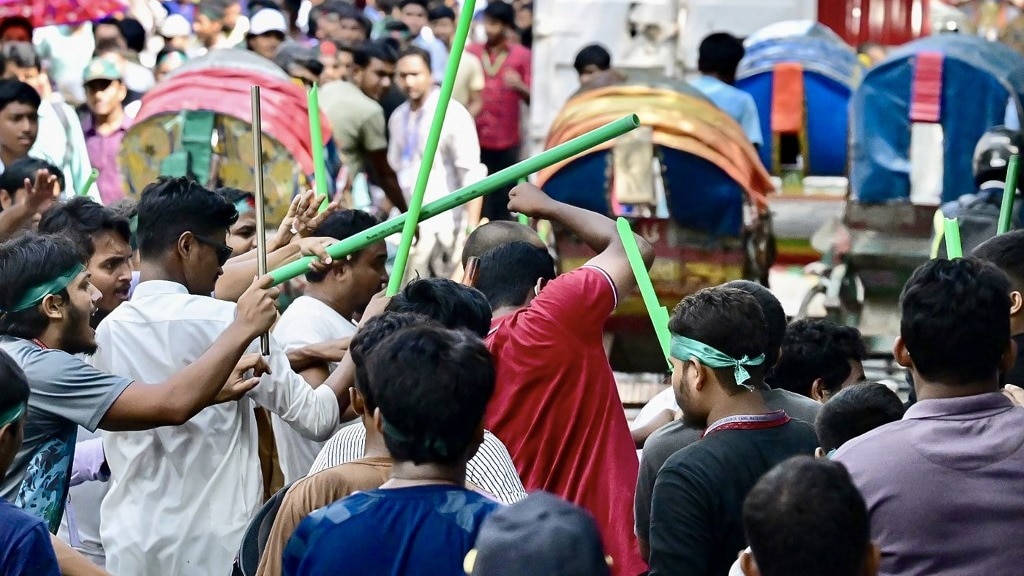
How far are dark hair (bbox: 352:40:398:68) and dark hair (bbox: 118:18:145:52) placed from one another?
81.2 inches

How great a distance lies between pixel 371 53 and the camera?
42.4 feet

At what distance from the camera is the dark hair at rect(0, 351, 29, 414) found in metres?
3.84

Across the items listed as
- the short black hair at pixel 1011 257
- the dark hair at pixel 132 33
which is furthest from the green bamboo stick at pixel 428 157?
the dark hair at pixel 132 33

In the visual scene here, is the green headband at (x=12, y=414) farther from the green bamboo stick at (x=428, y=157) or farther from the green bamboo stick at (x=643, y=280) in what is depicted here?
the green bamboo stick at (x=643, y=280)

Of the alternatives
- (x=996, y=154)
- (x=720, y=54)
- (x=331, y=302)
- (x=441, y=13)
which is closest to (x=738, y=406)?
(x=331, y=302)

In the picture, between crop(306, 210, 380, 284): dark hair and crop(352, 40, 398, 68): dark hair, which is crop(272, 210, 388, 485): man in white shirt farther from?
crop(352, 40, 398, 68): dark hair

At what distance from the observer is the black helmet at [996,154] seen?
7.91 metres

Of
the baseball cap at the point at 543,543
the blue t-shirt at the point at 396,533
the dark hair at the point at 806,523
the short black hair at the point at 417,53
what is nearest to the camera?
the baseball cap at the point at 543,543

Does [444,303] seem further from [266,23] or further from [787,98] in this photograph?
[266,23]

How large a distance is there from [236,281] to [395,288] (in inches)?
46.4

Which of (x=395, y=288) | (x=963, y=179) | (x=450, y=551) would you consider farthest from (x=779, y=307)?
(x=963, y=179)

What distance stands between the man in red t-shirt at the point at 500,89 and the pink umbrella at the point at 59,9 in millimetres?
2761

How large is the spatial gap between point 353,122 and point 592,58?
190 centimetres

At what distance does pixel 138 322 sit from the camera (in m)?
5.10
